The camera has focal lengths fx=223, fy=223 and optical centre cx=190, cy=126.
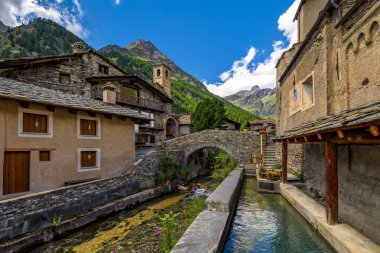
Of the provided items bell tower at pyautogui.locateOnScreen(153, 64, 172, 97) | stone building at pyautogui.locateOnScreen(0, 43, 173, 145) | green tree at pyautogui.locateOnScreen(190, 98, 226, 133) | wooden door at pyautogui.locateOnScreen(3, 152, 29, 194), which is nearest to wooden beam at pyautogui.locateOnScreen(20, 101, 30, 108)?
wooden door at pyautogui.locateOnScreen(3, 152, 29, 194)

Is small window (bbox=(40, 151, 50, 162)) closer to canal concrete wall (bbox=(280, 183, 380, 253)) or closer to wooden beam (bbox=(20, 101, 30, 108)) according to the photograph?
wooden beam (bbox=(20, 101, 30, 108))

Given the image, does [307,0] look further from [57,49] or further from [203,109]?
[57,49]

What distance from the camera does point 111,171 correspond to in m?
12.8

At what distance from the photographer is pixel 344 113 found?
582 centimetres

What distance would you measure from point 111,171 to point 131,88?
15432 mm

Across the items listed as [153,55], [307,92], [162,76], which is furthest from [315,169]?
[153,55]

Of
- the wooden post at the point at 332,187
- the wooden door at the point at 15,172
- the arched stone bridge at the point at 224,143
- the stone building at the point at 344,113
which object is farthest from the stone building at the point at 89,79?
the wooden post at the point at 332,187

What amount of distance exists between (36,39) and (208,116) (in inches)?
2265

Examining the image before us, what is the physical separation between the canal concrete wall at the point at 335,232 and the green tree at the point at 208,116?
90.8 ft

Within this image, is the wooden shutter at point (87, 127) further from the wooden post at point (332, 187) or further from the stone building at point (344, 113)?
the wooden post at point (332, 187)

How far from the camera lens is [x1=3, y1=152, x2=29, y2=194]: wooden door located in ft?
27.9

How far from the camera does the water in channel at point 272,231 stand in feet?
18.2

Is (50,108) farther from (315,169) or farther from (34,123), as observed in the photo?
(315,169)

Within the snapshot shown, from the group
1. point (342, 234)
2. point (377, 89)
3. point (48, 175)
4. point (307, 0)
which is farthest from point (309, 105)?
point (48, 175)
